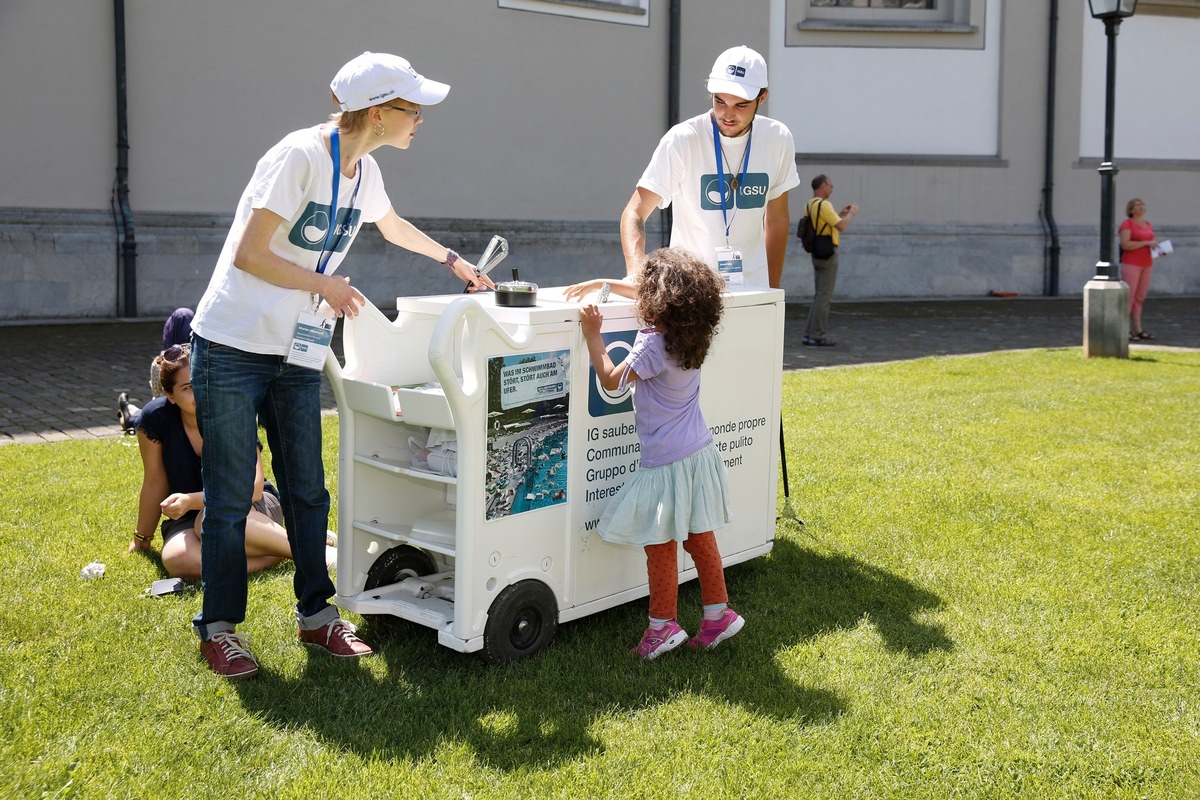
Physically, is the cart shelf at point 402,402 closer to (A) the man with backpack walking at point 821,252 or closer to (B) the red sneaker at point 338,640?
(B) the red sneaker at point 338,640

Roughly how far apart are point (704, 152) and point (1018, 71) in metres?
16.3

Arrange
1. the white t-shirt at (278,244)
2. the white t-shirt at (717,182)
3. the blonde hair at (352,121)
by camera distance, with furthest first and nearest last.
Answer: the white t-shirt at (717,182) → the blonde hair at (352,121) → the white t-shirt at (278,244)

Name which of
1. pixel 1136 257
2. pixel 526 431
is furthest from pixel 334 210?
pixel 1136 257

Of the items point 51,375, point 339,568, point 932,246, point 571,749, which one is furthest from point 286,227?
point 932,246

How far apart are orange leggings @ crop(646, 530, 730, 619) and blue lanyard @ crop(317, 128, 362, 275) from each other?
1479 millimetres

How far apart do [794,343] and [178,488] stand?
9287mm

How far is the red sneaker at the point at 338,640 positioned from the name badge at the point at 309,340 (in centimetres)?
95

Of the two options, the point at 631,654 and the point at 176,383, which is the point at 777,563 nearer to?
the point at 631,654

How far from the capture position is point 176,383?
4.91m

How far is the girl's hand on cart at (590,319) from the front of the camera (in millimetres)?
4078

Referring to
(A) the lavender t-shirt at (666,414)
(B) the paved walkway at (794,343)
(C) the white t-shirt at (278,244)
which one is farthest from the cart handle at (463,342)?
(B) the paved walkway at (794,343)

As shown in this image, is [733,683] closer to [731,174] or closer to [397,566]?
[397,566]

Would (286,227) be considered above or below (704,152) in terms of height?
below

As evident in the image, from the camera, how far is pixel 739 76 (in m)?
4.68
